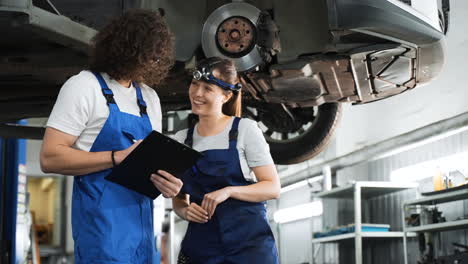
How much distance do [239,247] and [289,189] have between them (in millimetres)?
8725

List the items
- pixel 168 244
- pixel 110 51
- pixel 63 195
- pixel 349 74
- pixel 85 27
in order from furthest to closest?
pixel 63 195 < pixel 168 244 < pixel 349 74 < pixel 85 27 < pixel 110 51

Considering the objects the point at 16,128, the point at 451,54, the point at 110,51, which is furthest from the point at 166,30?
the point at 451,54

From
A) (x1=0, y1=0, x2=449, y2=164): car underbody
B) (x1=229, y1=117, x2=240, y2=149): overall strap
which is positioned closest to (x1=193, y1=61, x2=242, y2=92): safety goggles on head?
(x1=229, y1=117, x2=240, y2=149): overall strap

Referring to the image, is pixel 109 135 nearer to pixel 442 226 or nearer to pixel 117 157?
pixel 117 157

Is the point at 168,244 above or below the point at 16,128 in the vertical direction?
below

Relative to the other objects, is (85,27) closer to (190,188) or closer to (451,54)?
(190,188)

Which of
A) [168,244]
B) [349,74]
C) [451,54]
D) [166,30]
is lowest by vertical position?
[168,244]

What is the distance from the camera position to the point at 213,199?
189 cm

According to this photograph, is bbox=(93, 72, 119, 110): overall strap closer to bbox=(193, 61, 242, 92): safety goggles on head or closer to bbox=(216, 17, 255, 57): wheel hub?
bbox=(193, 61, 242, 92): safety goggles on head

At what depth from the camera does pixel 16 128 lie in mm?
3529

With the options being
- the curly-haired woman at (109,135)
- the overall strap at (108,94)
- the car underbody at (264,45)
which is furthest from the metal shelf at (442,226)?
the overall strap at (108,94)

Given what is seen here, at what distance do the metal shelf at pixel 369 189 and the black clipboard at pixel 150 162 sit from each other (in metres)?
5.66

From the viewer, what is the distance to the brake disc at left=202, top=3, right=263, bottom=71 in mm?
3191

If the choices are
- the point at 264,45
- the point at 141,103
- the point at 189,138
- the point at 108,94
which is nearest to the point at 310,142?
the point at 264,45
